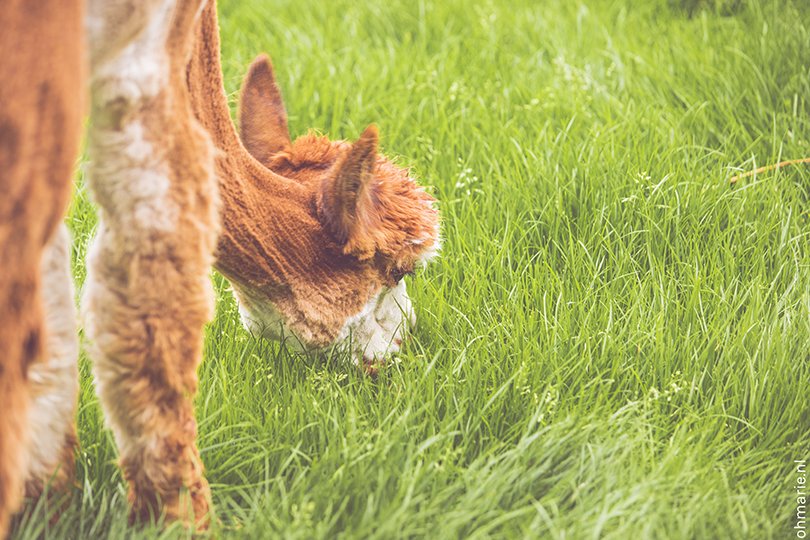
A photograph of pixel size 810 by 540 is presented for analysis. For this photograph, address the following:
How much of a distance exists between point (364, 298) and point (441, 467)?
22.1 inches

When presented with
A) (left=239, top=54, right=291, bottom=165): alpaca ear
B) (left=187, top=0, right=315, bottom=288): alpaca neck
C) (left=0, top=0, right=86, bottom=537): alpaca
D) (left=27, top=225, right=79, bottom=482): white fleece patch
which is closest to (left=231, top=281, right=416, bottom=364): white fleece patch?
(left=187, top=0, right=315, bottom=288): alpaca neck

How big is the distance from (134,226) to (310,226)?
76cm

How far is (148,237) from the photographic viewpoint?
1.66 meters

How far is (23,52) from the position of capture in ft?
4.69

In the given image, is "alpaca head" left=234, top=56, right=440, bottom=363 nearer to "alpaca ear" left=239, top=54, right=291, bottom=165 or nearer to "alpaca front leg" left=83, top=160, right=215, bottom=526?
"alpaca ear" left=239, top=54, right=291, bottom=165

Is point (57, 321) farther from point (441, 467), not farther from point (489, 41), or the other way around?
point (489, 41)

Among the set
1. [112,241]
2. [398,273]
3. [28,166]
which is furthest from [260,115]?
[28,166]

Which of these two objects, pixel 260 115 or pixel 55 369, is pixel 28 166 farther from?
pixel 260 115

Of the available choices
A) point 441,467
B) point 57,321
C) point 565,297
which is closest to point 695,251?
point 565,297

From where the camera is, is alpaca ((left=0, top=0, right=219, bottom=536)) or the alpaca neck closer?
alpaca ((left=0, top=0, right=219, bottom=536))

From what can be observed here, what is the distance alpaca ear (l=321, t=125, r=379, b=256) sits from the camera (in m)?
2.28

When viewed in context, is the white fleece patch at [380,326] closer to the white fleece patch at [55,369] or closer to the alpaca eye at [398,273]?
the alpaca eye at [398,273]

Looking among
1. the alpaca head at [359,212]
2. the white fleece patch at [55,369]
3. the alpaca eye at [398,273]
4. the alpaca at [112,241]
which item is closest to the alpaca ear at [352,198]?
the alpaca head at [359,212]

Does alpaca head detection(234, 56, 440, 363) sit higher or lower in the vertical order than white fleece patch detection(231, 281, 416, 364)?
higher
